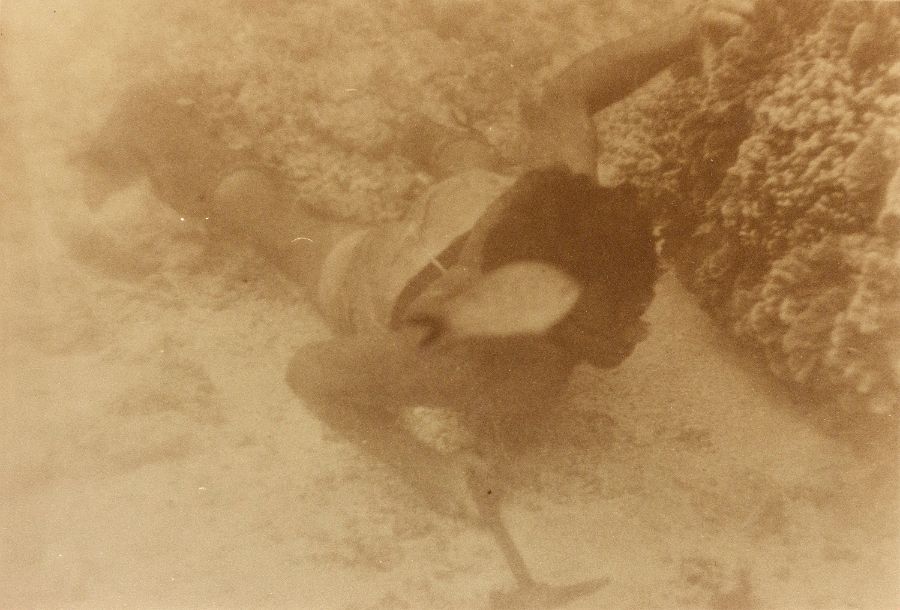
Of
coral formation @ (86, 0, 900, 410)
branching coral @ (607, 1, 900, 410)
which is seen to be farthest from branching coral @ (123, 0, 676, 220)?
branching coral @ (607, 1, 900, 410)

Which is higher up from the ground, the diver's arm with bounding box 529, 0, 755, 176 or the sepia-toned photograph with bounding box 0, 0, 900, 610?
the diver's arm with bounding box 529, 0, 755, 176

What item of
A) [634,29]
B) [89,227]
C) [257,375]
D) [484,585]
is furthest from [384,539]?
[634,29]

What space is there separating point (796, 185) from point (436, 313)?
2.47 feet

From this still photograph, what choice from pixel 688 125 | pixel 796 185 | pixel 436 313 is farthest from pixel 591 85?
pixel 436 313

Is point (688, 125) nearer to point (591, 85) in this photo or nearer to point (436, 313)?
point (591, 85)

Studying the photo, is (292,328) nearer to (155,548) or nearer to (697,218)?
(155,548)

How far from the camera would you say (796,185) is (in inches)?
49.1

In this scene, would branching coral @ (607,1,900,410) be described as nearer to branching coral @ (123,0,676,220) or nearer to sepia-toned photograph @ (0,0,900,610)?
sepia-toned photograph @ (0,0,900,610)

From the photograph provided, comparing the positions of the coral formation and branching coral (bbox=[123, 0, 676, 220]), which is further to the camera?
branching coral (bbox=[123, 0, 676, 220])

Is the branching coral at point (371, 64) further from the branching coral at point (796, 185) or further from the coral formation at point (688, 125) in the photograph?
the branching coral at point (796, 185)

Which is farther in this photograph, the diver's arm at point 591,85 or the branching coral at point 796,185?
the diver's arm at point 591,85

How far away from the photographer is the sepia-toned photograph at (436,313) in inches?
51.6

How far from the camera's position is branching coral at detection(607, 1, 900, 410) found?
3.92 feet

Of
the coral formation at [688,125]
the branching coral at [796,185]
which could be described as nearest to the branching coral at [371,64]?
the coral formation at [688,125]
